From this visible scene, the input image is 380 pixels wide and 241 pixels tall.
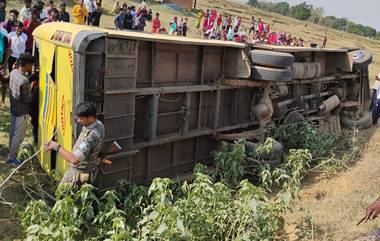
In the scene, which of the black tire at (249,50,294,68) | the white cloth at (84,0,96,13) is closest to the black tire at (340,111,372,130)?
the black tire at (249,50,294,68)

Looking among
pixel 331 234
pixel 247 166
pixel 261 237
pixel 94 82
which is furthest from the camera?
pixel 247 166

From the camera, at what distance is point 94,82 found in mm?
4902

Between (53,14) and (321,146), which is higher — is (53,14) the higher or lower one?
the higher one

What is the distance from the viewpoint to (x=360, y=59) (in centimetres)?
1134

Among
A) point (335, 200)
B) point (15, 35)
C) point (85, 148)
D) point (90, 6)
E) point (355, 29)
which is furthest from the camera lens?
point (355, 29)

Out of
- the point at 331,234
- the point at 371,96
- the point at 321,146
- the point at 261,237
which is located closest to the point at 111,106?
the point at 261,237

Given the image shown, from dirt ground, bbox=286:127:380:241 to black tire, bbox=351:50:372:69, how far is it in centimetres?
326

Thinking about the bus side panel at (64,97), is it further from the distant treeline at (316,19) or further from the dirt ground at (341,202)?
the distant treeline at (316,19)

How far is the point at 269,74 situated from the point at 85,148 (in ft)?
11.2

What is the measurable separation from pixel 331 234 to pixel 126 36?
3334 mm

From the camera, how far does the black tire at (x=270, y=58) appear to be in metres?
6.78

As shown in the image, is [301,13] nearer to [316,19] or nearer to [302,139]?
[316,19]

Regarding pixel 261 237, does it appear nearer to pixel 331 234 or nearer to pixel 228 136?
pixel 331 234

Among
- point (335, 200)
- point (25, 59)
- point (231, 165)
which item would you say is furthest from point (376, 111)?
point (25, 59)
